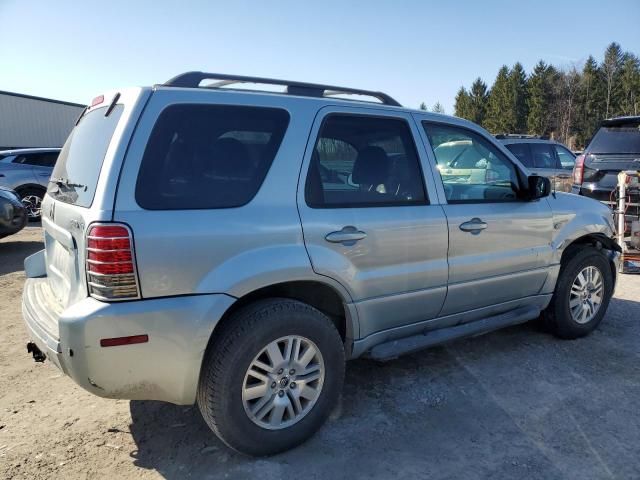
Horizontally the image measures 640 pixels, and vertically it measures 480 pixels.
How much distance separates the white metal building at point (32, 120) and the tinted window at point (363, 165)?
2592 centimetres

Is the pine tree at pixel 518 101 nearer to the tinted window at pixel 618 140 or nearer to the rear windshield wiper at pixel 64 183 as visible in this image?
the tinted window at pixel 618 140

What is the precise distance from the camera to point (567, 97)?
60.5m

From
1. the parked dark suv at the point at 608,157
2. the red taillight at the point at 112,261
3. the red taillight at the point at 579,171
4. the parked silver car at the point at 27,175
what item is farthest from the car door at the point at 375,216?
the parked silver car at the point at 27,175

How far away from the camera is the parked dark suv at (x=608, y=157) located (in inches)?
303

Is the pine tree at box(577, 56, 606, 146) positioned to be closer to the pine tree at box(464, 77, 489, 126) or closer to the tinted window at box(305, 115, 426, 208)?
the pine tree at box(464, 77, 489, 126)

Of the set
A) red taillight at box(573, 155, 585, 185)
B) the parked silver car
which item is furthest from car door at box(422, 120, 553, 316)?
the parked silver car

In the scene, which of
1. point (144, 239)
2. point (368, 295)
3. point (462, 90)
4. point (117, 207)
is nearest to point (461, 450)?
point (368, 295)

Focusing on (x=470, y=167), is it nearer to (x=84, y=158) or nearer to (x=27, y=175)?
(x=84, y=158)

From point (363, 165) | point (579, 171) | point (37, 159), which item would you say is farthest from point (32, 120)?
point (363, 165)

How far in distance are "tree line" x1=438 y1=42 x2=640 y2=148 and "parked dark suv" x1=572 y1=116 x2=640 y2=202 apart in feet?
165

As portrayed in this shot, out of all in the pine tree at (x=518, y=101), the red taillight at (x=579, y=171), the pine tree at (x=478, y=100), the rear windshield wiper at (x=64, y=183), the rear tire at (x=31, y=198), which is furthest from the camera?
the pine tree at (x=478, y=100)

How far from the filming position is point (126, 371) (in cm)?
229

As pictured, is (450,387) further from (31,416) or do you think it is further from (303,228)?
(31,416)

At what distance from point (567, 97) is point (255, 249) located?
222 ft
